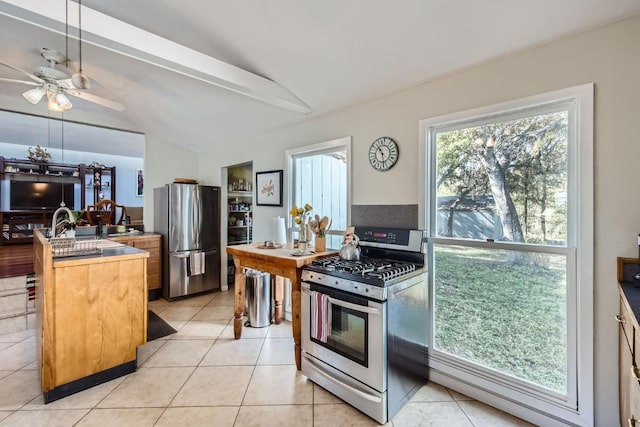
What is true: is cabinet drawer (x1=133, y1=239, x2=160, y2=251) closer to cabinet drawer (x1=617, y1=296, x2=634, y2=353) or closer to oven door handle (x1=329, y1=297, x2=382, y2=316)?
oven door handle (x1=329, y1=297, x2=382, y2=316)

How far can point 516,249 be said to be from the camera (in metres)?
1.89

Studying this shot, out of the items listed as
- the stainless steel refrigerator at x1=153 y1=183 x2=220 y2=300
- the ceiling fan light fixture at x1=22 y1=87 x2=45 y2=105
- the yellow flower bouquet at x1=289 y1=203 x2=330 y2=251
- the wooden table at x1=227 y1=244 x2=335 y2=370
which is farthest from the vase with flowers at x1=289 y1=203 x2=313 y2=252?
the ceiling fan light fixture at x1=22 y1=87 x2=45 y2=105

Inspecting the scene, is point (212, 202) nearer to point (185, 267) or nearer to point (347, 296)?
point (185, 267)

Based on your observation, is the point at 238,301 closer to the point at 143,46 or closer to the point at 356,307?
the point at 356,307

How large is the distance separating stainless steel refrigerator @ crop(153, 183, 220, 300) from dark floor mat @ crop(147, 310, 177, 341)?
0.75m

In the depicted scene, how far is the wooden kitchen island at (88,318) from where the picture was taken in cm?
195

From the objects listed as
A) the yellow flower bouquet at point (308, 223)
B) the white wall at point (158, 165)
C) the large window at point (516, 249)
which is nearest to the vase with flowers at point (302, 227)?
the yellow flower bouquet at point (308, 223)

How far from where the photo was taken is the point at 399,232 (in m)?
2.33

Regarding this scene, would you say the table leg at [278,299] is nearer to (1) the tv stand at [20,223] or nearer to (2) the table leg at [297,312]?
(2) the table leg at [297,312]

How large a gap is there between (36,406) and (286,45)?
3207mm

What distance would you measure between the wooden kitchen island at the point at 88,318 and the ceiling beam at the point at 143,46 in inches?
58.6

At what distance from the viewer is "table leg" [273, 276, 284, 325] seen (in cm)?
338

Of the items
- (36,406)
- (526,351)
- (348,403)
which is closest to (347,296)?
(348,403)

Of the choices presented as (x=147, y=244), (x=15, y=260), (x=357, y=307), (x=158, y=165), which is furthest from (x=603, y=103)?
(x=15, y=260)
